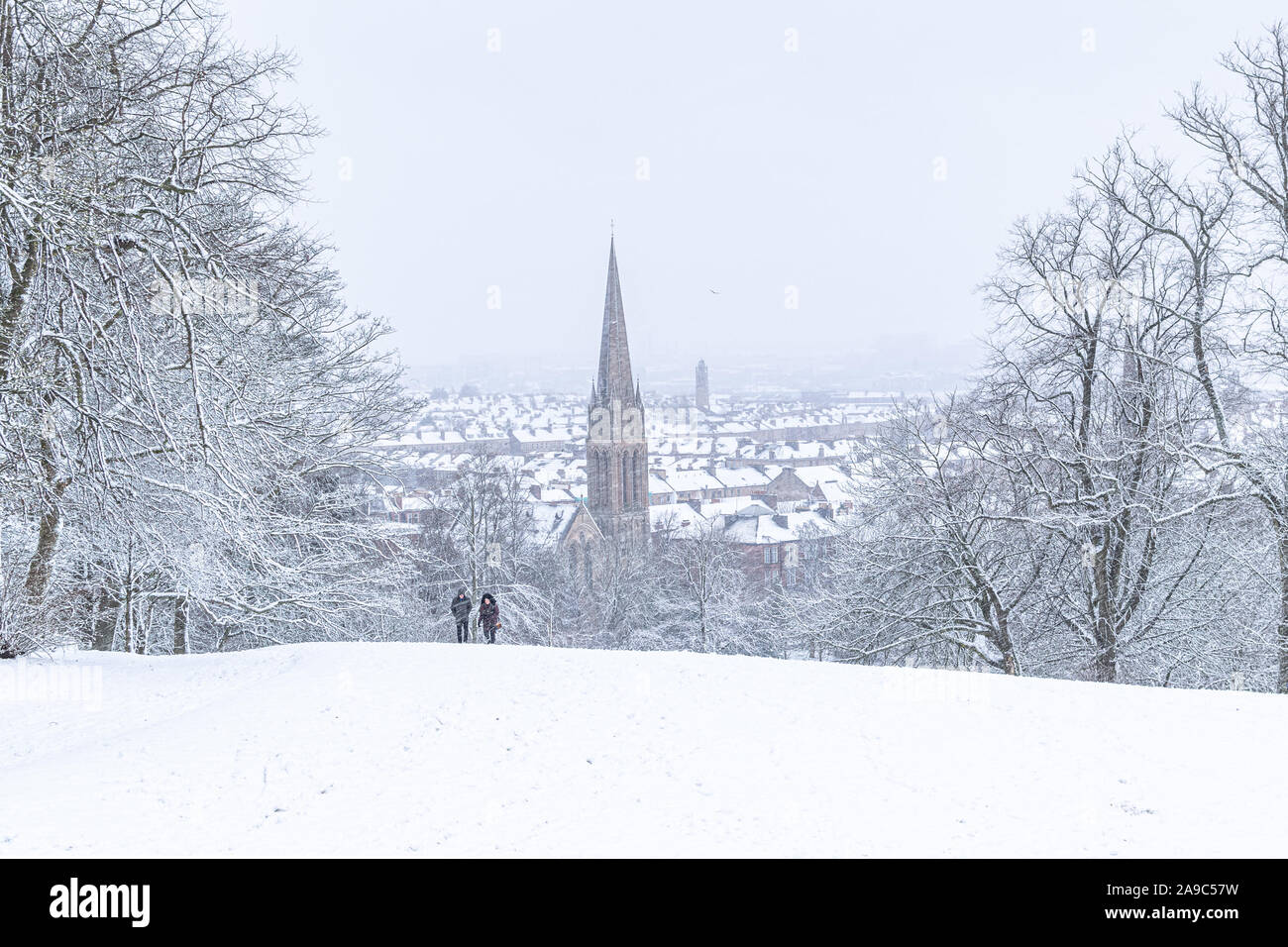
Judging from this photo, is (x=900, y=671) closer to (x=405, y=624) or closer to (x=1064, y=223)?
(x=1064, y=223)

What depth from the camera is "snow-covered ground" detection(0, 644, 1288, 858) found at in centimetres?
699

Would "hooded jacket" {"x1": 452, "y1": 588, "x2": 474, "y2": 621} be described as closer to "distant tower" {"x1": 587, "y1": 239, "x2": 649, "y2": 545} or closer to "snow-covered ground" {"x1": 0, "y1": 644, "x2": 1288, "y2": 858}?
"snow-covered ground" {"x1": 0, "y1": 644, "x2": 1288, "y2": 858}

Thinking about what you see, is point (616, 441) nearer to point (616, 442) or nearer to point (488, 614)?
point (616, 442)

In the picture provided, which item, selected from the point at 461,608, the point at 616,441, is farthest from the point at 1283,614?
the point at 616,441

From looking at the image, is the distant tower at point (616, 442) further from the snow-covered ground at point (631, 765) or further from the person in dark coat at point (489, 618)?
the snow-covered ground at point (631, 765)

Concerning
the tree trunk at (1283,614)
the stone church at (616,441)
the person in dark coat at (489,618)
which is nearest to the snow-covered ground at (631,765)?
the person in dark coat at (489,618)

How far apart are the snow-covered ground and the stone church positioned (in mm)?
56335

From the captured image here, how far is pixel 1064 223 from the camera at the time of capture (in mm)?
16172

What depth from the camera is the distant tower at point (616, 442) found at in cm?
6881

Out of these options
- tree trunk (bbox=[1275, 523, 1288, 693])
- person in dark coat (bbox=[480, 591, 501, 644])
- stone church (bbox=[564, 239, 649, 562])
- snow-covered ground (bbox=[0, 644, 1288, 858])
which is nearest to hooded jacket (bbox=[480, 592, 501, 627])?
person in dark coat (bbox=[480, 591, 501, 644])

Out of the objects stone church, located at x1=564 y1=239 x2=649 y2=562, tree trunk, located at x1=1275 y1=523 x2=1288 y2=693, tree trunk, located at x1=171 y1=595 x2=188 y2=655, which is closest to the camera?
tree trunk, located at x1=1275 y1=523 x2=1288 y2=693
